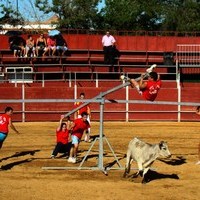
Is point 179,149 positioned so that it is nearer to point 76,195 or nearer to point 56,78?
point 76,195

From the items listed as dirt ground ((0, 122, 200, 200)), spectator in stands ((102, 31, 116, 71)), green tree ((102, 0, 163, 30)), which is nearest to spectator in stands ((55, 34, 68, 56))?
spectator in stands ((102, 31, 116, 71))

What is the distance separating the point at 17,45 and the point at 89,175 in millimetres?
17645

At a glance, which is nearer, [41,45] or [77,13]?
[41,45]

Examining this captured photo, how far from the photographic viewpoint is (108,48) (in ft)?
98.7

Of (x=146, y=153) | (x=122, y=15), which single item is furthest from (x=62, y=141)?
(x=122, y=15)

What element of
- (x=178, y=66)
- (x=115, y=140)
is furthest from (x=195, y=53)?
(x=115, y=140)

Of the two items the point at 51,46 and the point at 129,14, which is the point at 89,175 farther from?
the point at 129,14

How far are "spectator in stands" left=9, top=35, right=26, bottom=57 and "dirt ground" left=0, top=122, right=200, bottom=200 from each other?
1029cm

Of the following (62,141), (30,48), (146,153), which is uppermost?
(30,48)

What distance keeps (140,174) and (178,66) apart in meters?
16.7

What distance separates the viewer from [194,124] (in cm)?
2625

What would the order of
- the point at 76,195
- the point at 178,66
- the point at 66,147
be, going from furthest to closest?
the point at 178,66 → the point at 66,147 → the point at 76,195

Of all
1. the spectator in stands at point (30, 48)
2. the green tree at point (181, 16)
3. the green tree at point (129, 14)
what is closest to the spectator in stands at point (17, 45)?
the spectator in stands at point (30, 48)

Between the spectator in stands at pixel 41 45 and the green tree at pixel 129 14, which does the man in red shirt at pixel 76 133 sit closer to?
the spectator in stands at pixel 41 45
